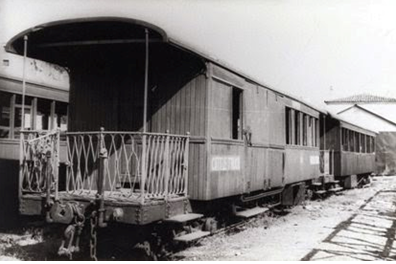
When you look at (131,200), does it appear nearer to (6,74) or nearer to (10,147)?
(10,147)

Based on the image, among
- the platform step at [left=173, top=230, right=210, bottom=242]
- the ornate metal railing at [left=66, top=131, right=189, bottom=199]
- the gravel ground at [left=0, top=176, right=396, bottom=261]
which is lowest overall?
the gravel ground at [left=0, top=176, right=396, bottom=261]

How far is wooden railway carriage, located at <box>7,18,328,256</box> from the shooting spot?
19.2 feet

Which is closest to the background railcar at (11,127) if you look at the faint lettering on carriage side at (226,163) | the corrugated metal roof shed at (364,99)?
the faint lettering on carriage side at (226,163)

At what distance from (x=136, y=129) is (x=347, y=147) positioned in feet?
45.4

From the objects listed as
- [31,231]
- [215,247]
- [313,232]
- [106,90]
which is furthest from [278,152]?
[31,231]

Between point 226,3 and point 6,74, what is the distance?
4452 millimetres

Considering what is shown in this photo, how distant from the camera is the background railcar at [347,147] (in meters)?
17.5

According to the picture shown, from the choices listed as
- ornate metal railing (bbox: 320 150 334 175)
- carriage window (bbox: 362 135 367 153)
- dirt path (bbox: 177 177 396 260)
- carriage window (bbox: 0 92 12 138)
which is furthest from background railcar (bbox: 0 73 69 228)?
carriage window (bbox: 362 135 367 153)

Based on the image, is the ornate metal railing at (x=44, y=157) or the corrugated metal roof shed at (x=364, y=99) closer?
the ornate metal railing at (x=44, y=157)

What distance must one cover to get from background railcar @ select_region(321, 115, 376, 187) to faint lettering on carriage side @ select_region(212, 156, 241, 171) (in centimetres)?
952

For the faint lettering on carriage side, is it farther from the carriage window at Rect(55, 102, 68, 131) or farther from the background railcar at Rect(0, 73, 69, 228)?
the carriage window at Rect(55, 102, 68, 131)

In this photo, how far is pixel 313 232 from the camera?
28.6ft

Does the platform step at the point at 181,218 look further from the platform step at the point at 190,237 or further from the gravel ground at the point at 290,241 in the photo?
the gravel ground at the point at 290,241

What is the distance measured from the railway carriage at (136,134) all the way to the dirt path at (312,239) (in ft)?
2.18
